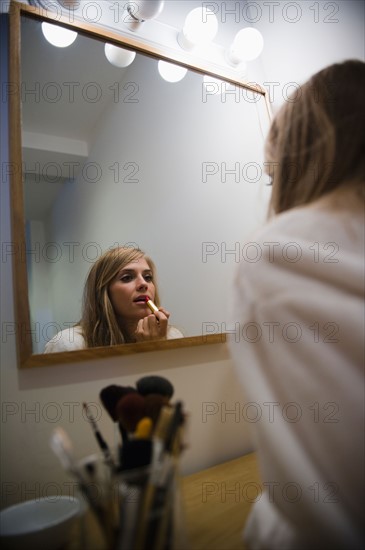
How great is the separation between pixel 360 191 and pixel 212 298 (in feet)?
1.30

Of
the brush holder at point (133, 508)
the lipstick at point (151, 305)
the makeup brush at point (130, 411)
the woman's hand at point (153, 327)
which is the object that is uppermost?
the lipstick at point (151, 305)

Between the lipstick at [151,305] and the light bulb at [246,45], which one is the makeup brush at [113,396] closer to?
the lipstick at [151,305]

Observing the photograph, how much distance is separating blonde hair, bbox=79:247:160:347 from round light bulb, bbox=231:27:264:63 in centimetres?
75

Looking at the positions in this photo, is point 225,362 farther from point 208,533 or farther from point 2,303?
point 2,303

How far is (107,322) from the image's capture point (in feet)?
2.10

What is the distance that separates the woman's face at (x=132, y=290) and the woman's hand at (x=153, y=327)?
0.05 ft

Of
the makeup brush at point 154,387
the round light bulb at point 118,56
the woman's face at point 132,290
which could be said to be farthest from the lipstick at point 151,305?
the round light bulb at point 118,56

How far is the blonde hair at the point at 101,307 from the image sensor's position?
625mm

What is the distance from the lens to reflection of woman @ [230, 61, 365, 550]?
1.31 feet

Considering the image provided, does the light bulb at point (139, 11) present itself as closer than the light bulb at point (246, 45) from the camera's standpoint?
Yes

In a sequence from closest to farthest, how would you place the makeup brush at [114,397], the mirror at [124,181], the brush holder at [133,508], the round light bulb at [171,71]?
the brush holder at [133,508] < the makeup brush at [114,397] < the mirror at [124,181] < the round light bulb at [171,71]

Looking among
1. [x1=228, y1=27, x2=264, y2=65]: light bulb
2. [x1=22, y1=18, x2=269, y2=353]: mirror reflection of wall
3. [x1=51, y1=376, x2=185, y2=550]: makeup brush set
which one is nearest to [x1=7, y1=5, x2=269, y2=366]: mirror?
[x1=22, y1=18, x2=269, y2=353]: mirror reflection of wall

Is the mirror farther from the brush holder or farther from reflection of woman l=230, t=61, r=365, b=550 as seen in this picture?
the brush holder

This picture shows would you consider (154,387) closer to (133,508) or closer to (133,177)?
(133,508)
